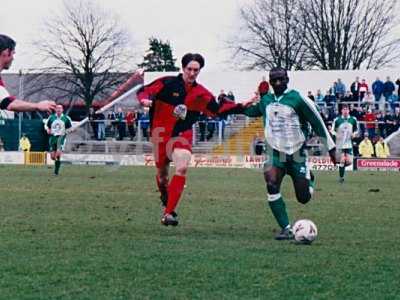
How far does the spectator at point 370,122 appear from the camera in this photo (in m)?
43.1

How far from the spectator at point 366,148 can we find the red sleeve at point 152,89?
96.6 feet

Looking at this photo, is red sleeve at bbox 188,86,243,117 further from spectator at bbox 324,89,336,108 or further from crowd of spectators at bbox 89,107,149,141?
crowd of spectators at bbox 89,107,149,141

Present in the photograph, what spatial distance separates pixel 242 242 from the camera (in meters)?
10.7

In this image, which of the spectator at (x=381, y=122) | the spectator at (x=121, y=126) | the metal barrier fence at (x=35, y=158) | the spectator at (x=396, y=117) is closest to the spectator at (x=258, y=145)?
the spectator at (x=381, y=122)

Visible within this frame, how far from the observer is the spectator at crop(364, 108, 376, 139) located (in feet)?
141

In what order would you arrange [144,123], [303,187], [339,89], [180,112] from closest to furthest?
[303,187] < [180,112] < [339,89] < [144,123]

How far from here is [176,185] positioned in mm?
12594

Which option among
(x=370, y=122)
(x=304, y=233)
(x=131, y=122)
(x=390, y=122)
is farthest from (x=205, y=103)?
(x=131, y=122)

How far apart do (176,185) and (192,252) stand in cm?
298

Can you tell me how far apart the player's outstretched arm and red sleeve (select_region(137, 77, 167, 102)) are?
13.8 ft

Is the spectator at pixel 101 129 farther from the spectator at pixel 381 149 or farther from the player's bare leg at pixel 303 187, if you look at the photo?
the player's bare leg at pixel 303 187

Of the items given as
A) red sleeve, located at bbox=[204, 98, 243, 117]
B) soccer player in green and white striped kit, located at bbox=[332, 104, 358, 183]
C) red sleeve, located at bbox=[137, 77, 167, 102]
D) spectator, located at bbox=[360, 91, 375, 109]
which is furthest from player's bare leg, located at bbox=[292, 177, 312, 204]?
spectator, located at bbox=[360, 91, 375, 109]

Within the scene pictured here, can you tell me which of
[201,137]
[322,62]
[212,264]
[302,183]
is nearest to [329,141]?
[302,183]

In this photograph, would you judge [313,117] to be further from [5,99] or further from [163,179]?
[5,99]
